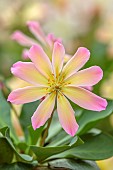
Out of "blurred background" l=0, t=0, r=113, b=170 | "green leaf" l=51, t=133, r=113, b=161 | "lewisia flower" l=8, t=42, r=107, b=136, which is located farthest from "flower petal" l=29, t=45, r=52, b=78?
"blurred background" l=0, t=0, r=113, b=170

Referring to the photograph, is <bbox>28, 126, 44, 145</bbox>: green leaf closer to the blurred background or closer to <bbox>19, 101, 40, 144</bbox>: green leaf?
<bbox>19, 101, 40, 144</bbox>: green leaf

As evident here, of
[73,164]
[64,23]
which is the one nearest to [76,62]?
[73,164]

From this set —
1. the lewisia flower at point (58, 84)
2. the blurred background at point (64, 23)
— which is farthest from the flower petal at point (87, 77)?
the blurred background at point (64, 23)

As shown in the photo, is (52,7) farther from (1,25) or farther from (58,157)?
(58,157)

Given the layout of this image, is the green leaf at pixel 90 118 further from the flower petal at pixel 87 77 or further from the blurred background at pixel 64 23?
the blurred background at pixel 64 23

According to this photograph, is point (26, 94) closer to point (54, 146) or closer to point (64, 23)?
point (54, 146)
